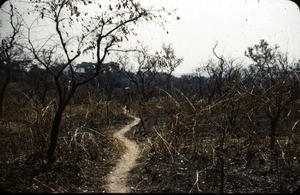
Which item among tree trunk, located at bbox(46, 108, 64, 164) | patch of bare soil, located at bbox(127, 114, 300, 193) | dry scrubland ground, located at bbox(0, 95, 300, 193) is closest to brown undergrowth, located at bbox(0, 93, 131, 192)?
dry scrubland ground, located at bbox(0, 95, 300, 193)

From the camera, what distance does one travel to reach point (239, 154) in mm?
8289

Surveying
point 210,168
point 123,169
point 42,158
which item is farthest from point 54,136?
point 210,168

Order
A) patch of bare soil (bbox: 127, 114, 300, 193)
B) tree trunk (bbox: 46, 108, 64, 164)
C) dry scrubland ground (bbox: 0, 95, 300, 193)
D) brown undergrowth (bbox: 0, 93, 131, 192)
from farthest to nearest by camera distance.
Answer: tree trunk (bbox: 46, 108, 64, 164) < brown undergrowth (bbox: 0, 93, 131, 192) < dry scrubland ground (bbox: 0, 95, 300, 193) < patch of bare soil (bbox: 127, 114, 300, 193)

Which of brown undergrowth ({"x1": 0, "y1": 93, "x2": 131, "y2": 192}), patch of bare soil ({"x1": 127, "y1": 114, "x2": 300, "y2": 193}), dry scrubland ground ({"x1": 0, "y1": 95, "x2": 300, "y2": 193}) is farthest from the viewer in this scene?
brown undergrowth ({"x1": 0, "y1": 93, "x2": 131, "y2": 192})

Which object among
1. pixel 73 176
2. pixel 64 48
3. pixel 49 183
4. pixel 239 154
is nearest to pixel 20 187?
pixel 49 183

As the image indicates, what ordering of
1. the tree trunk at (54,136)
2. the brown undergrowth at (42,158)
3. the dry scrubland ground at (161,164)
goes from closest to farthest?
the dry scrubland ground at (161,164)
the brown undergrowth at (42,158)
the tree trunk at (54,136)

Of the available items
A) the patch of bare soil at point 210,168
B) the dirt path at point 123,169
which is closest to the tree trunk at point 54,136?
the dirt path at point 123,169

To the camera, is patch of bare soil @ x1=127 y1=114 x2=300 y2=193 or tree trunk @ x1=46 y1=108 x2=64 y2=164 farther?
tree trunk @ x1=46 y1=108 x2=64 y2=164

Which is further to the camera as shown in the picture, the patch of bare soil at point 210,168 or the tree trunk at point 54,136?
the tree trunk at point 54,136

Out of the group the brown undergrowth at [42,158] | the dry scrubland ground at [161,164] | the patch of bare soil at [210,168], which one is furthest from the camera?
the brown undergrowth at [42,158]

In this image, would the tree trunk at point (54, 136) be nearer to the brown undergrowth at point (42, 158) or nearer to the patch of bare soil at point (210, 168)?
the brown undergrowth at point (42, 158)

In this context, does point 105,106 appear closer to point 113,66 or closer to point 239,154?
point 113,66

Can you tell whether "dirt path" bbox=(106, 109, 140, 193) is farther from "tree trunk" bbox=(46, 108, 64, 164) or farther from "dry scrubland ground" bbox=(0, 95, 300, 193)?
"tree trunk" bbox=(46, 108, 64, 164)

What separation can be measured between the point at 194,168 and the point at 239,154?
1.27m
